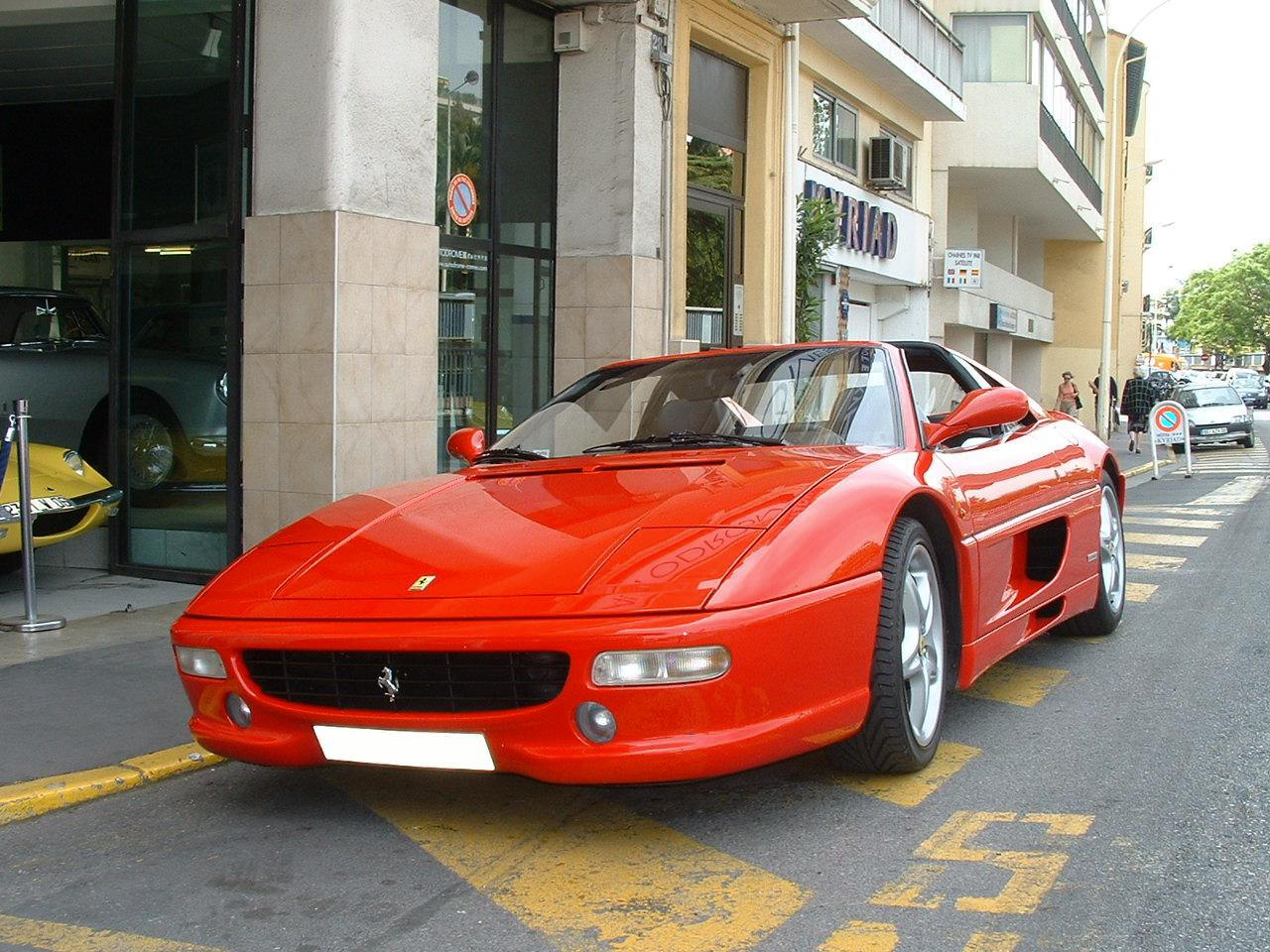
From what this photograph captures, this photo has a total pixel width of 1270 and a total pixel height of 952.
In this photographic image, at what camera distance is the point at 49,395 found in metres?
9.50

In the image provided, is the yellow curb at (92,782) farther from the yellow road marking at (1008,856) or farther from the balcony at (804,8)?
the balcony at (804,8)

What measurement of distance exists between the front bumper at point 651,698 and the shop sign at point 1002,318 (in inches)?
1074

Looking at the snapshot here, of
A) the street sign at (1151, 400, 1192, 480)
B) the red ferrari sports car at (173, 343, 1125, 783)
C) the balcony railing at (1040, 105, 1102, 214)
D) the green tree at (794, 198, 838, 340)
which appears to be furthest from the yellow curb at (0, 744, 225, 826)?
the balcony railing at (1040, 105, 1102, 214)

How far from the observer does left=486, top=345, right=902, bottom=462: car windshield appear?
4801 millimetres

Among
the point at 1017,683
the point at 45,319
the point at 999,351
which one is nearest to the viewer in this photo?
the point at 1017,683

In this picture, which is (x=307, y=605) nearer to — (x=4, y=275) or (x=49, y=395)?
(x=49, y=395)

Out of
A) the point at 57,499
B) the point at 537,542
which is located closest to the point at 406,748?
the point at 537,542

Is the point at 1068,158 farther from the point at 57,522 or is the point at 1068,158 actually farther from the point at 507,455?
the point at 507,455

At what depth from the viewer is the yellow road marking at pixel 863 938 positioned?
9.73 feet

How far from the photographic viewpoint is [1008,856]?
3.56m

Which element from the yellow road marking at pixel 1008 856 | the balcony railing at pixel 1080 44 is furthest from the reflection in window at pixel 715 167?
the balcony railing at pixel 1080 44

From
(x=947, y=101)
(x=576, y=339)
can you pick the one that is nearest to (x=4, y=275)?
(x=576, y=339)

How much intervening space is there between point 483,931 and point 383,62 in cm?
660

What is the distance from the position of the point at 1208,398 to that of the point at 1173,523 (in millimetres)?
18316
